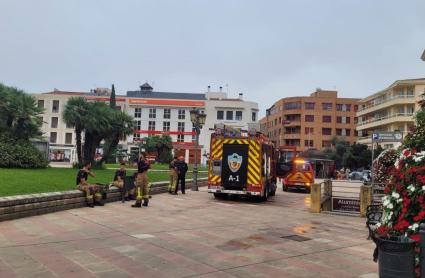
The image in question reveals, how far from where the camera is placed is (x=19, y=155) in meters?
24.1

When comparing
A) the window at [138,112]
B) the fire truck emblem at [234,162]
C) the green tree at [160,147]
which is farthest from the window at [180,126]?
the fire truck emblem at [234,162]

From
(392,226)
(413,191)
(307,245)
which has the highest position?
(413,191)

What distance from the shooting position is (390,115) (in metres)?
69.7

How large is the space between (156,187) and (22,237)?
1031cm

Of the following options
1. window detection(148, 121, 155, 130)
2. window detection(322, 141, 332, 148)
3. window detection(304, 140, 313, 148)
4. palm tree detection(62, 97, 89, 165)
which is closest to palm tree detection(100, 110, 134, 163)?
palm tree detection(62, 97, 89, 165)

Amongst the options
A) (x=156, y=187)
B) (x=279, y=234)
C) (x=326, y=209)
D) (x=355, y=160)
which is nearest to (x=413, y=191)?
(x=279, y=234)

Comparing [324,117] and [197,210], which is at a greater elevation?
[324,117]

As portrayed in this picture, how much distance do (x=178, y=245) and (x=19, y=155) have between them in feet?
60.6

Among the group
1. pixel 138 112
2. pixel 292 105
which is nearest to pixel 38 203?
pixel 138 112

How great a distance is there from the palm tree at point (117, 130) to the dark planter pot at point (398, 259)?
30.0 metres

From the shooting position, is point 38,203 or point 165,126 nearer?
point 38,203

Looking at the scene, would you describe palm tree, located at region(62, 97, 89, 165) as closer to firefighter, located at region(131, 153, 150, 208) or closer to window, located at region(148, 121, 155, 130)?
firefighter, located at region(131, 153, 150, 208)

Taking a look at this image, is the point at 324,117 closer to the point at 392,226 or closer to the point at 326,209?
the point at 326,209

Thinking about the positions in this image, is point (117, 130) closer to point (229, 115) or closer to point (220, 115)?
point (229, 115)
